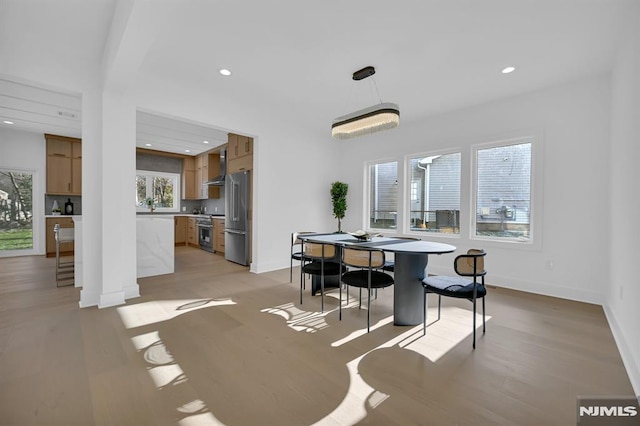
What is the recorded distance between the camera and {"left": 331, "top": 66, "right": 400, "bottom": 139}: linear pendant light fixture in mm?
2862

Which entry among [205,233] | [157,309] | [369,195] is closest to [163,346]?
[157,309]

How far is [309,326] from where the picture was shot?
2742 mm

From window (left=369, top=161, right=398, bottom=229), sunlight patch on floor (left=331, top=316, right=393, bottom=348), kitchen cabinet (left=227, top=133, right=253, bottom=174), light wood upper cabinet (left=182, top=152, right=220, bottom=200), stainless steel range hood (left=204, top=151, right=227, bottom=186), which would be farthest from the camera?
light wood upper cabinet (left=182, top=152, right=220, bottom=200)

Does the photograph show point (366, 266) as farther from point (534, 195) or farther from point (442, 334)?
point (534, 195)

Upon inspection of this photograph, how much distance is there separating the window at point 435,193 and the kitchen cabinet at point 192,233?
592 cm

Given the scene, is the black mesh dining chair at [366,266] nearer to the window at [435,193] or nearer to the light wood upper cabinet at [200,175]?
the window at [435,193]

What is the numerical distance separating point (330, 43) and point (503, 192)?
339 centimetres

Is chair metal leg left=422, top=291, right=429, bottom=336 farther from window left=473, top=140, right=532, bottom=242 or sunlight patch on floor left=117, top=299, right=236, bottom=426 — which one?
window left=473, top=140, right=532, bottom=242

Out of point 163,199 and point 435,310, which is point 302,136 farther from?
point 163,199

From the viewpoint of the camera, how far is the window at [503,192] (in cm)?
406

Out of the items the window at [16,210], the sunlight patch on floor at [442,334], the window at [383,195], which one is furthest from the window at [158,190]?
the sunlight patch on floor at [442,334]

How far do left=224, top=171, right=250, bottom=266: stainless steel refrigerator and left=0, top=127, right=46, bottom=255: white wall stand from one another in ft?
14.8

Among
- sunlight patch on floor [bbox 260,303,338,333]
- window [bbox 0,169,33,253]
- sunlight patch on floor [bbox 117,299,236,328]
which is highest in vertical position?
window [bbox 0,169,33,253]

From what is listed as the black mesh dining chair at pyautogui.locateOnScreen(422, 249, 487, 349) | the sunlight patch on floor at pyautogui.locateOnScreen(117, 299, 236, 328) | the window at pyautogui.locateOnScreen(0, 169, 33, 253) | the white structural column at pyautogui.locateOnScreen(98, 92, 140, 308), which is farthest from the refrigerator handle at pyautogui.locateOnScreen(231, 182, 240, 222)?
the window at pyautogui.locateOnScreen(0, 169, 33, 253)
